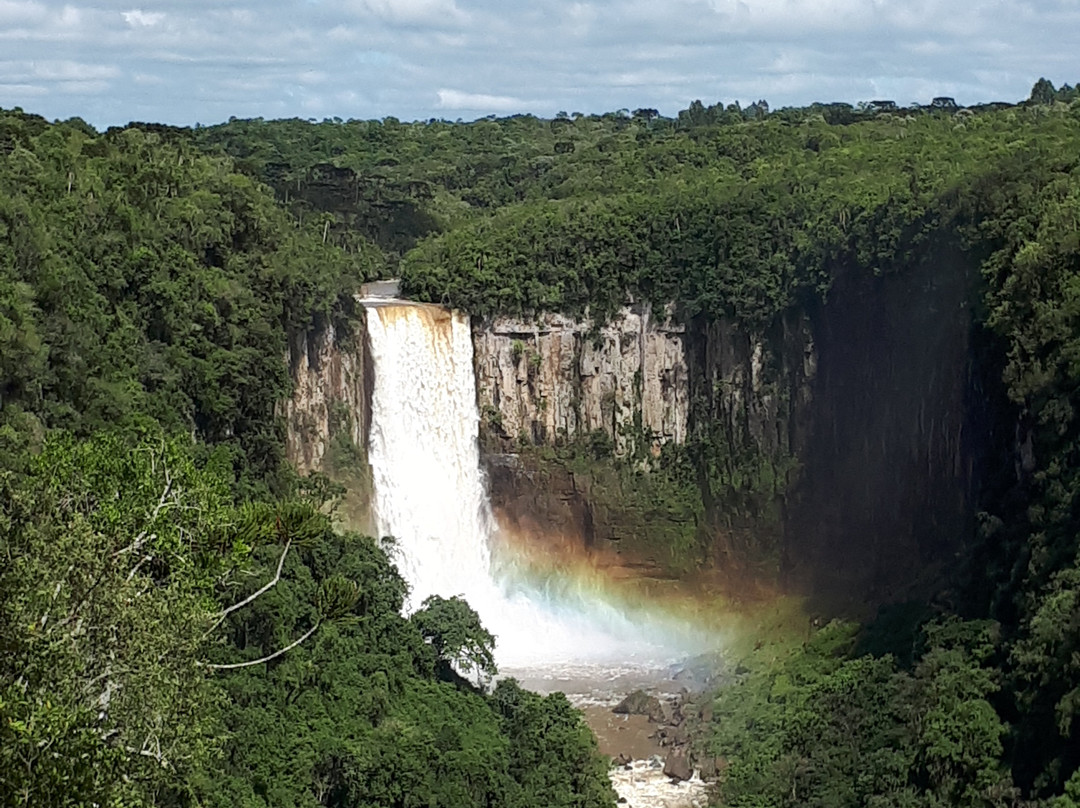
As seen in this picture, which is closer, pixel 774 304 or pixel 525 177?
pixel 774 304

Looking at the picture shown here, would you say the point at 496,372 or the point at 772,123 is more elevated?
the point at 772,123

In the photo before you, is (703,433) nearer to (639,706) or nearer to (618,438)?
(618,438)

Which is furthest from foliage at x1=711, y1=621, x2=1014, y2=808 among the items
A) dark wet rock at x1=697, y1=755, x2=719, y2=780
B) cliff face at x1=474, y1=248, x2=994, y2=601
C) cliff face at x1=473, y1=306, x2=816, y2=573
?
cliff face at x1=473, y1=306, x2=816, y2=573

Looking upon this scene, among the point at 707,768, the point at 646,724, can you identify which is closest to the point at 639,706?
the point at 646,724

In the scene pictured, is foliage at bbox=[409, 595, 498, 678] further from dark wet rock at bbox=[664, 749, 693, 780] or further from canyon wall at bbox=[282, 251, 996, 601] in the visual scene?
canyon wall at bbox=[282, 251, 996, 601]

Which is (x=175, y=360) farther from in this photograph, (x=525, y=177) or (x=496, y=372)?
(x=525, y=177)

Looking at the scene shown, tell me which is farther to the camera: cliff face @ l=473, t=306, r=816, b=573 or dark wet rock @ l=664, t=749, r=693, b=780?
cliff face @ l=473, t=306, r=816, b=573

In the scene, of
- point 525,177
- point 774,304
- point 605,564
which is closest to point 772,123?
point 525,177
